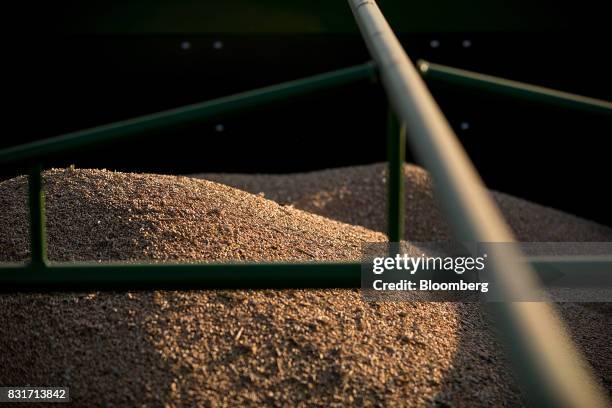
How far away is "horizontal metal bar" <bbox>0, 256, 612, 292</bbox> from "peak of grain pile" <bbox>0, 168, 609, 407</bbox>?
302mm

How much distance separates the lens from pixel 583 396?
49cm

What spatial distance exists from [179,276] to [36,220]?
28 cm

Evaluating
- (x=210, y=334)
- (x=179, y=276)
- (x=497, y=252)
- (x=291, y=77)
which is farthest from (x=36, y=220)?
(x=291, y=77)

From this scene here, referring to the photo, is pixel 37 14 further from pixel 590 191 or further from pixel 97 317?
pixel 590 191

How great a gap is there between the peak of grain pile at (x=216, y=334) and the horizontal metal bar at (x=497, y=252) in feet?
2.56

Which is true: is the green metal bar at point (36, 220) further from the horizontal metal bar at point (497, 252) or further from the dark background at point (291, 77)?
the dark background at point (291, 77)

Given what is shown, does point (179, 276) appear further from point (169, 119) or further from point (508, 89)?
point (508, 89)

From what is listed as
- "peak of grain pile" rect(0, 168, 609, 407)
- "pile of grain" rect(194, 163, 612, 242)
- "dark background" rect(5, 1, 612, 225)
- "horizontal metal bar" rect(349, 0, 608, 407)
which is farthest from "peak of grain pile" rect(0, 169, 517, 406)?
"dark background" rect(5, 1, 612, 225)

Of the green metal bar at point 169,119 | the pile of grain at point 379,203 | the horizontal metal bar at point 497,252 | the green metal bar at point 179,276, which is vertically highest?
the pile of grain at point 379,203

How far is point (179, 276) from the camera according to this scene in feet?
4.15

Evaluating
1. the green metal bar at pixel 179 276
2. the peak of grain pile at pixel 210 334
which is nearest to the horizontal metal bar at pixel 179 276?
the green metal bar at pixel 179 276

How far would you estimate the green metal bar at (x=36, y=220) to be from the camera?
1.28 metres

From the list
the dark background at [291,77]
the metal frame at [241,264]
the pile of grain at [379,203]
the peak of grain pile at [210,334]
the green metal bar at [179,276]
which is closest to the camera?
the metal frame at [241,264]

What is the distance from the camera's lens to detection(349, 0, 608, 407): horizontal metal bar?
1.60 ft
